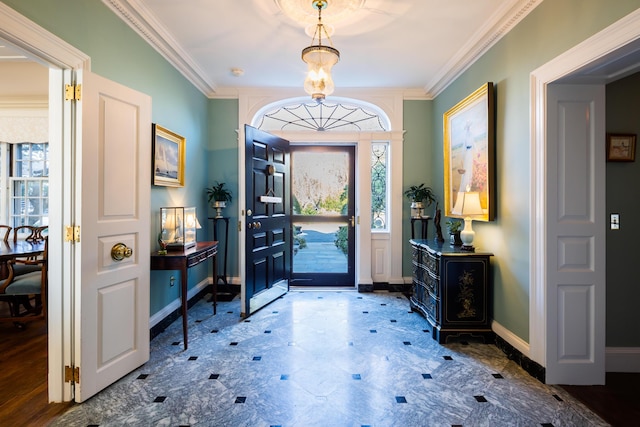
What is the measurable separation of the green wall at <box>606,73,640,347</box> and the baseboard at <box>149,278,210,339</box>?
408cm

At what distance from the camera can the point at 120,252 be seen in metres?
2.33

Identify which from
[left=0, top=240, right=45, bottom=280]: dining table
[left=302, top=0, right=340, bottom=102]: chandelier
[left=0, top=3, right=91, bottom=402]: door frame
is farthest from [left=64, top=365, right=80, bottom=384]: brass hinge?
[left=302, top=0, right=340, bottom=102]: chandelier

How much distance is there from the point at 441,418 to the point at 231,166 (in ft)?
13.1

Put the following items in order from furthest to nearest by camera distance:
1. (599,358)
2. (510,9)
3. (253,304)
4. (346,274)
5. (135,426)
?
(346,274), (253,304), (510,9), (599,358), (135,426)

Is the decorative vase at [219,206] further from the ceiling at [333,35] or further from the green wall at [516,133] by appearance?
the green wall at [516,133]

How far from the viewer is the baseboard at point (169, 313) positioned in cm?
323

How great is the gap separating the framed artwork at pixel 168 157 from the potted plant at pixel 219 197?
2.53 feet

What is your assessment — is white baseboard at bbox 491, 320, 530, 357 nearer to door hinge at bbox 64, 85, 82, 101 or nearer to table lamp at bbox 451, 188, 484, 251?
table lamp at bbox 451, 188, 484, 251

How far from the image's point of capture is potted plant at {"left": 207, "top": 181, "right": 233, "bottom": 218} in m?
4.50

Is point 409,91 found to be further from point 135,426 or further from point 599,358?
point 135,426

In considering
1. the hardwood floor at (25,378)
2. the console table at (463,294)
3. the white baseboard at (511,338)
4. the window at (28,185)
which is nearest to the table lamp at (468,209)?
the console table at (463,294)

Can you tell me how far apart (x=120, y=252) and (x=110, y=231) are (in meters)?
0.17

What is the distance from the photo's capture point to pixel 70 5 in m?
2.14

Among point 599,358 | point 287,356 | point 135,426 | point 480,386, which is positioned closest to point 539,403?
point 480,386
